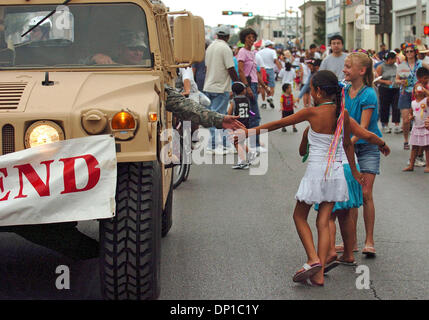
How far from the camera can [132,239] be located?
4500mm

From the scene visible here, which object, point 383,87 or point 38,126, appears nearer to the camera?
point 38,126

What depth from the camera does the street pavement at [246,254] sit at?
545 cm

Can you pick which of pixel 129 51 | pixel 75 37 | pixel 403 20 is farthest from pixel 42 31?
pixel 403 20

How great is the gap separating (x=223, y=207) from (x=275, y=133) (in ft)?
28.5

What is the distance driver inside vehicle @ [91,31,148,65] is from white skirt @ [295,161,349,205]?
1.58 m

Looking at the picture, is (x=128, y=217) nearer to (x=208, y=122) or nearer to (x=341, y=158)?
(x=208, y=122)

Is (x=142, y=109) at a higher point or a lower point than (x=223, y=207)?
higher

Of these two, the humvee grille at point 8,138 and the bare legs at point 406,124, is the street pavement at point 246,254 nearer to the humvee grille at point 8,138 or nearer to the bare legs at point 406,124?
the humvee grille at point 8,138

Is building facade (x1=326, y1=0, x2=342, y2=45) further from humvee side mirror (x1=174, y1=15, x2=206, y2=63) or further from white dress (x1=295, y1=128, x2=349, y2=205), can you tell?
white dress (x1=295, y1=128, x2=349, y2=205)

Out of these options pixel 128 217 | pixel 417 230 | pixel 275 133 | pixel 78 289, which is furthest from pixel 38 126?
pixel 275 133

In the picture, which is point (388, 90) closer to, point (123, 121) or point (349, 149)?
point (349, 149)

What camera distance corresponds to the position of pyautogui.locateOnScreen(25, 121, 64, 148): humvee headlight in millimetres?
4453

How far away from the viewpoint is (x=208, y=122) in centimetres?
582

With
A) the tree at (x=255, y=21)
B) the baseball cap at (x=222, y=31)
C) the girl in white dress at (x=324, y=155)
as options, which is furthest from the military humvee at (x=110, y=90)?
the tree at (x=255, y=21)
